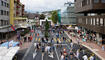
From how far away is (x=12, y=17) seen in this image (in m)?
47.1

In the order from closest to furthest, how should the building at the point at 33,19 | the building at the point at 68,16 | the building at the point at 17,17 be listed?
the building at the point at 17,17 < the building at the point at 68,16 < the building at the point at 33,19

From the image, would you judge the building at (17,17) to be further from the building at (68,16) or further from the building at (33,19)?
the building at (33,19)

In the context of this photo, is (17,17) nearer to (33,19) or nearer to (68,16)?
(68,16)

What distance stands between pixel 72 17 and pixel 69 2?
12.3 metres

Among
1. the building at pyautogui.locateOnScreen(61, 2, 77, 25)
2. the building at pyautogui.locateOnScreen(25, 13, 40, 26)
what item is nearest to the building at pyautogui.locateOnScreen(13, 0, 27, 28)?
the building at pyautogui.locateOnScreen(61, 2, 77, 25)

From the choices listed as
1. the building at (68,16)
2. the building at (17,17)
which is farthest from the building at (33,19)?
the building at (17,17)

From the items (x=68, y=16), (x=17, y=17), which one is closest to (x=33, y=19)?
(x=68, y=16)

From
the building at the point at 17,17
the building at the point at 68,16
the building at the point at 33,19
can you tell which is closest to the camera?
the building at the point at 17,17

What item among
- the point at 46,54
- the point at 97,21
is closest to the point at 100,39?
the point at 97,21

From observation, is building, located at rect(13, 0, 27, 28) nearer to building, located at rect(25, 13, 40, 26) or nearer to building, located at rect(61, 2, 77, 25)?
building, located at rect(61, 2, 77, 25)

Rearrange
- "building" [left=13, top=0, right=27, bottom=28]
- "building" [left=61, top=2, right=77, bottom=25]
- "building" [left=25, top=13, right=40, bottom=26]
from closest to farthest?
"building" [left=13, top=0, right=27, bottom=28] → "building" [left=61, top=2, right=77, bottom=25] → "building" [left=25, top=13, right=40, bottom=26]

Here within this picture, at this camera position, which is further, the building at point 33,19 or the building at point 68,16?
the building at point 33,19

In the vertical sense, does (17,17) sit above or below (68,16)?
below

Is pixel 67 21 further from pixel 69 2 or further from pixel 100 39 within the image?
pixel 100 39
